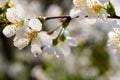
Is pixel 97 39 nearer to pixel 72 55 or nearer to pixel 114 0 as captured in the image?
pixel 72 55

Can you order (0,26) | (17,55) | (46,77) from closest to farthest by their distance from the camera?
(0,26)
(46,77)
(17,55)

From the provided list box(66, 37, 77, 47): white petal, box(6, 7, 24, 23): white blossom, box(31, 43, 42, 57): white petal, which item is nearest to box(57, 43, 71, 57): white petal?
box(66, 37, 77, 47): white petal

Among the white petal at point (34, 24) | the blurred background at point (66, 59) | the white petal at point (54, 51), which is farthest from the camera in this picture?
the blurred background at point (66, 59)

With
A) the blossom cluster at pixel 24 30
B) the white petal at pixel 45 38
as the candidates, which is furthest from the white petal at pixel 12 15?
the white petal at pixel 45 38

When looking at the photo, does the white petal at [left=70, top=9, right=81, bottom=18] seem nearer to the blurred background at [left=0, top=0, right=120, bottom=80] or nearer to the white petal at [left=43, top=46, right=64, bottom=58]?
A: the white petal at [left=43, top=46, right=64, bottom=58]

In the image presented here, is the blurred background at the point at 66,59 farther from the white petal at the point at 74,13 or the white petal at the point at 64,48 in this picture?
the white petal at the point at 74,13

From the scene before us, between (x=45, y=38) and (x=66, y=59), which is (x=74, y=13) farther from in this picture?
(x=66, y=59)

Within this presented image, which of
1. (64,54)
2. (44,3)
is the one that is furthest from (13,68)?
(64,54)

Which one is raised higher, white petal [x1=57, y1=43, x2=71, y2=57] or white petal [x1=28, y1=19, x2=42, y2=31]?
white petal [x1=28, y1=19, x2=42, y2=31]
